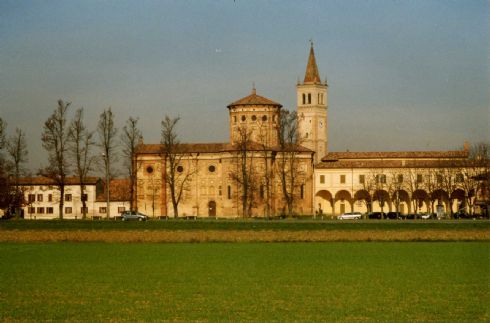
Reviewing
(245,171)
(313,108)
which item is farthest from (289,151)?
(313,108)

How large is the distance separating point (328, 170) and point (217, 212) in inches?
632

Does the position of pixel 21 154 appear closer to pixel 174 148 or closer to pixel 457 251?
pixel 174 148

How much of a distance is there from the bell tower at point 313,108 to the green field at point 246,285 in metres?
76.8

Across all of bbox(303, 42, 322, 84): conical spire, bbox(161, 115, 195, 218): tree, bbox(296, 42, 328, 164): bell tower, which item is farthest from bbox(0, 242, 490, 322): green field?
bbox(303, 42, 322, 84): conical spire

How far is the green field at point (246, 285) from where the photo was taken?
19.0m

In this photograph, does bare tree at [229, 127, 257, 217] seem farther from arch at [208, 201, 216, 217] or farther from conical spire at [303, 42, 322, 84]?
conical spire at [303, 42, 322, 84]

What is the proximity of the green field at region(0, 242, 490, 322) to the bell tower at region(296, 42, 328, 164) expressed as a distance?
252 ft

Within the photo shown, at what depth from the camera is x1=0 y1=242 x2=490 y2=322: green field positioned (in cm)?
1905

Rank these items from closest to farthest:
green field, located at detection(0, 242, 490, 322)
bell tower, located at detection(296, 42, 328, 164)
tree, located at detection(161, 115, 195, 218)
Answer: green field, located at detection(0, 242, 490, 322) → tree, located at detection(161, 115, 195, 218) → bell tower, located at detection(296, 42, 328, 164)

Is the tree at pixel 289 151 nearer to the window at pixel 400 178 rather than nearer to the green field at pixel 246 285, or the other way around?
the window at pixel 400 178

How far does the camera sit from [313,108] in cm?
11781

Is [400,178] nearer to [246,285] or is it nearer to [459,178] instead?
[459,178]

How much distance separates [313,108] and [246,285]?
3710 inches

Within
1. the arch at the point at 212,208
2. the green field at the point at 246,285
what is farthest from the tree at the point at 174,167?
the green field at the point at 246,285
